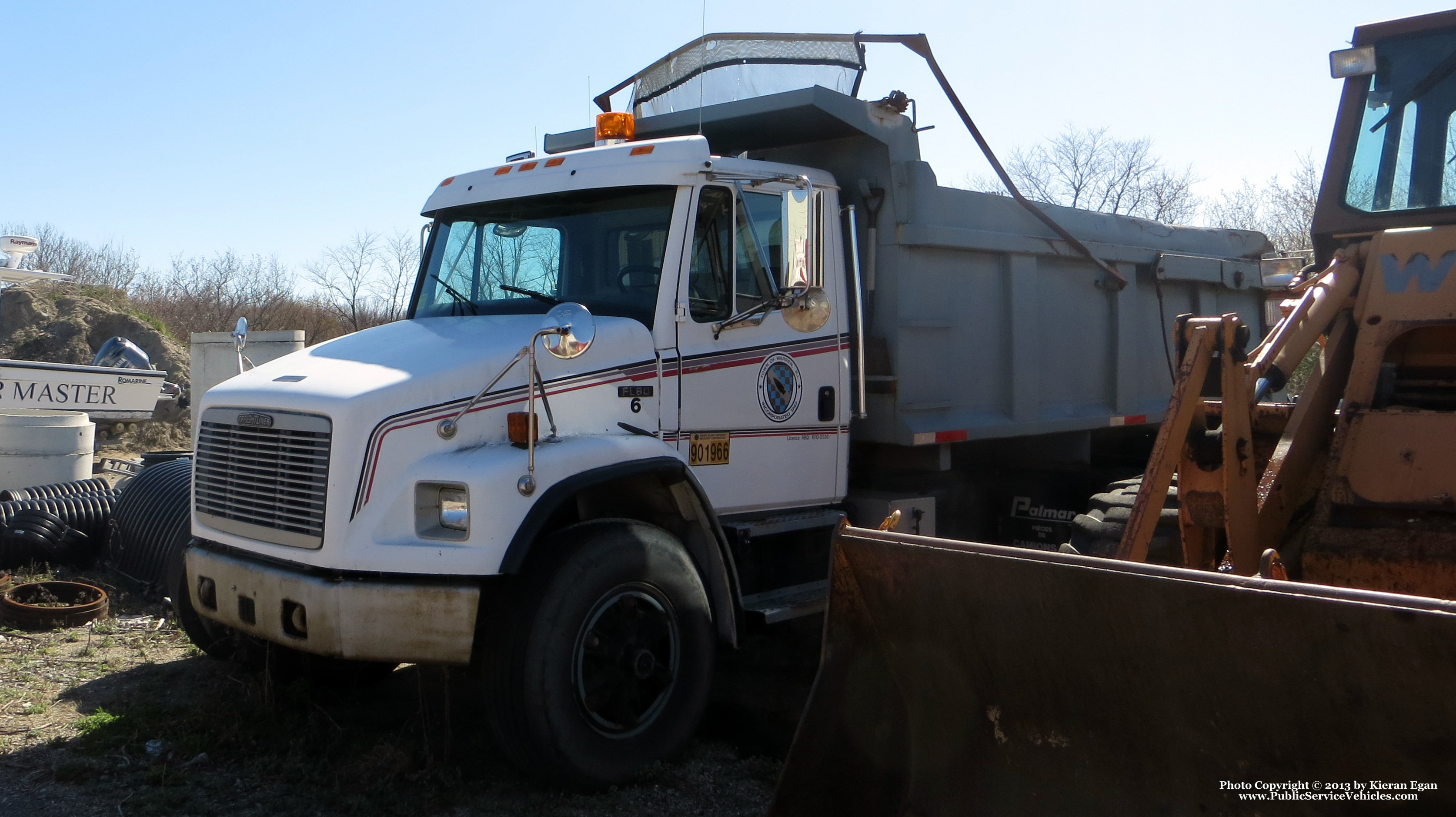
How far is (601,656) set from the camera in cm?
435

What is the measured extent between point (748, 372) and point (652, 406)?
58cm

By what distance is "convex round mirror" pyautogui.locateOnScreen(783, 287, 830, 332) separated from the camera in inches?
184

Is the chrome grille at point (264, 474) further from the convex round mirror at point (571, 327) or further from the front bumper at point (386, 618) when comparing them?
the convex round mirror at point (571, 327)

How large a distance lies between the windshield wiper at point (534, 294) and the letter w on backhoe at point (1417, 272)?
133 inches

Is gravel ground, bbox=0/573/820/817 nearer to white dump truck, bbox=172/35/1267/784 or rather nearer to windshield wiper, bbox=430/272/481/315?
white dump truck, bbox=172/35/1267/784

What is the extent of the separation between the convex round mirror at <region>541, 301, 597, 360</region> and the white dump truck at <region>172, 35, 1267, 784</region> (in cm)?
1

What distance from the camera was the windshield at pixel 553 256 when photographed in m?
4.96

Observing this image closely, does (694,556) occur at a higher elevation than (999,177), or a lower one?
lower

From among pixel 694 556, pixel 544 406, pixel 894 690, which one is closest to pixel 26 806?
pixel 544 406

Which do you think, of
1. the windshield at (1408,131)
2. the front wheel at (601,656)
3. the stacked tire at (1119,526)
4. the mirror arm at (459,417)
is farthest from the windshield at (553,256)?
the windshield at (1408,131)

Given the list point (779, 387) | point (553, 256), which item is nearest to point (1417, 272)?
point (779, 387)

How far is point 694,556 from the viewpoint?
4852 millimetres

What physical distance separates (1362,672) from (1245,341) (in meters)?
1.58

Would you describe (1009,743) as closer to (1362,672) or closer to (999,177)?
(1362,672)
